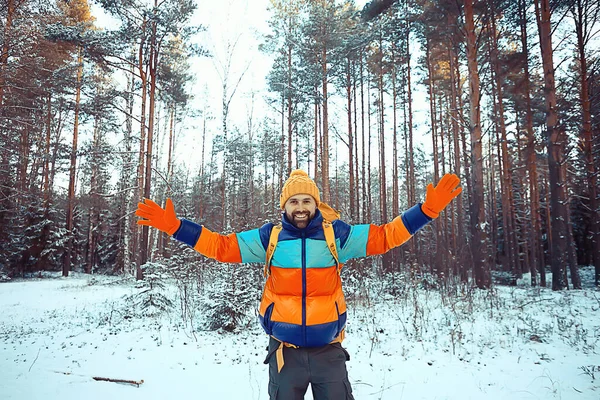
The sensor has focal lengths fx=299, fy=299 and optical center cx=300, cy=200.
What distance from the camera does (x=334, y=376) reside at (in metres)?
2.05

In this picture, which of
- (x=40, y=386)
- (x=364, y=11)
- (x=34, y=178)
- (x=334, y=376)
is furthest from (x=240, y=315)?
(x=34, y=178)

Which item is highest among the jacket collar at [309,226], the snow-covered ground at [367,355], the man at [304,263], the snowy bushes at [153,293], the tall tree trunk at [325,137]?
the tall tree trunk at [325,137]

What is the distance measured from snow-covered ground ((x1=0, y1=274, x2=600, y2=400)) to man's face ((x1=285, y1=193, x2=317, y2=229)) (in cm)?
270

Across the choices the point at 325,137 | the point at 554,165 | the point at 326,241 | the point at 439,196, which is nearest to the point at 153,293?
the point at 326,241

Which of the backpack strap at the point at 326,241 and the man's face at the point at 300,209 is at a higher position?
the man's face at the point at 300,209

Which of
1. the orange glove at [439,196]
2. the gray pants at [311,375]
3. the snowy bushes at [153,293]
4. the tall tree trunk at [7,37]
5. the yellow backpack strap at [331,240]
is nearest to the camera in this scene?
the gray pants at [311,375]

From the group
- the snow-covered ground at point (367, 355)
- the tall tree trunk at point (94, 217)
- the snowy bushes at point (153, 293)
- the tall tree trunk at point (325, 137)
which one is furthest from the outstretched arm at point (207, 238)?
the tall tree trunk at point (94, 217)

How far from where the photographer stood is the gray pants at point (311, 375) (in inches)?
80.1

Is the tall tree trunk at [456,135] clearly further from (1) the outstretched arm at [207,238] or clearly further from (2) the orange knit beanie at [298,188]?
(1) the outstretched arm at [207,238]

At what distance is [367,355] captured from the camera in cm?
506

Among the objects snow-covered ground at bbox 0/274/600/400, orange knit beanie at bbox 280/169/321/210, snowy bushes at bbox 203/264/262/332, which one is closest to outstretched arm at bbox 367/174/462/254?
orange knit beanie at bbox 280/169/321/210

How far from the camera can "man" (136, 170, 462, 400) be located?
2061mm

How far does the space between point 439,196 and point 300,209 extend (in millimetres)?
1094

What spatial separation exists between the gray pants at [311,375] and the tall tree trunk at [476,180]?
8.70 metres
